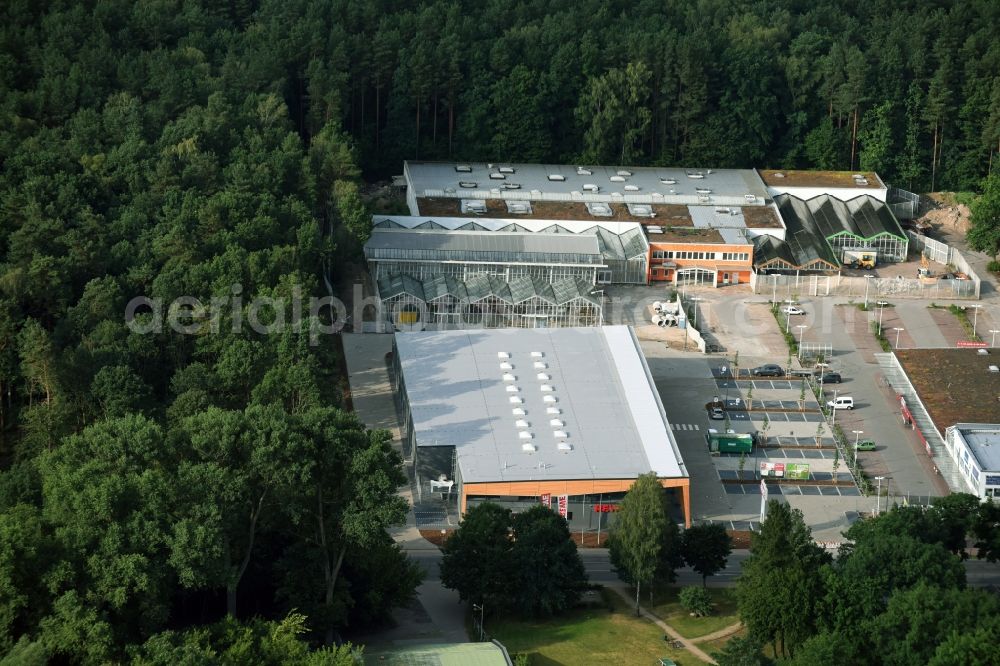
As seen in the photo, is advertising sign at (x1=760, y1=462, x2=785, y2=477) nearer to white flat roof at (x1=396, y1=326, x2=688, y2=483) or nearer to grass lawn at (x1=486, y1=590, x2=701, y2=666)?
white flat roof at (x1=396, y1=326, x2=688, y2=483)

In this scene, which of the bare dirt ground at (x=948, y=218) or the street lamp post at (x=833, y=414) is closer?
the street lamp post at (x=833, y=414)

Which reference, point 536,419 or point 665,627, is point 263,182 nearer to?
point 536,419

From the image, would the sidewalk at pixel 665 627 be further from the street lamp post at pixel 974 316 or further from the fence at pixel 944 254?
the fence at pixel 944 254

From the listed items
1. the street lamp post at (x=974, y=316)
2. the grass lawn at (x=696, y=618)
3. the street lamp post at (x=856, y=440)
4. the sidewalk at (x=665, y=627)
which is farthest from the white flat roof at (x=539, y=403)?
the street lamp post at (x=974, y=316)

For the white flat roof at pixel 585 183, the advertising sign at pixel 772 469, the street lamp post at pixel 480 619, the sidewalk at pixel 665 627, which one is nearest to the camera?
the sidewalk at pixel 665 627

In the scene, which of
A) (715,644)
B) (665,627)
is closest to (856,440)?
(665,627)

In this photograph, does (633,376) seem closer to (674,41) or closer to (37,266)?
(37,266)

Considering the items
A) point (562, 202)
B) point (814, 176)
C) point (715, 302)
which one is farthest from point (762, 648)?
point (814, 176)
